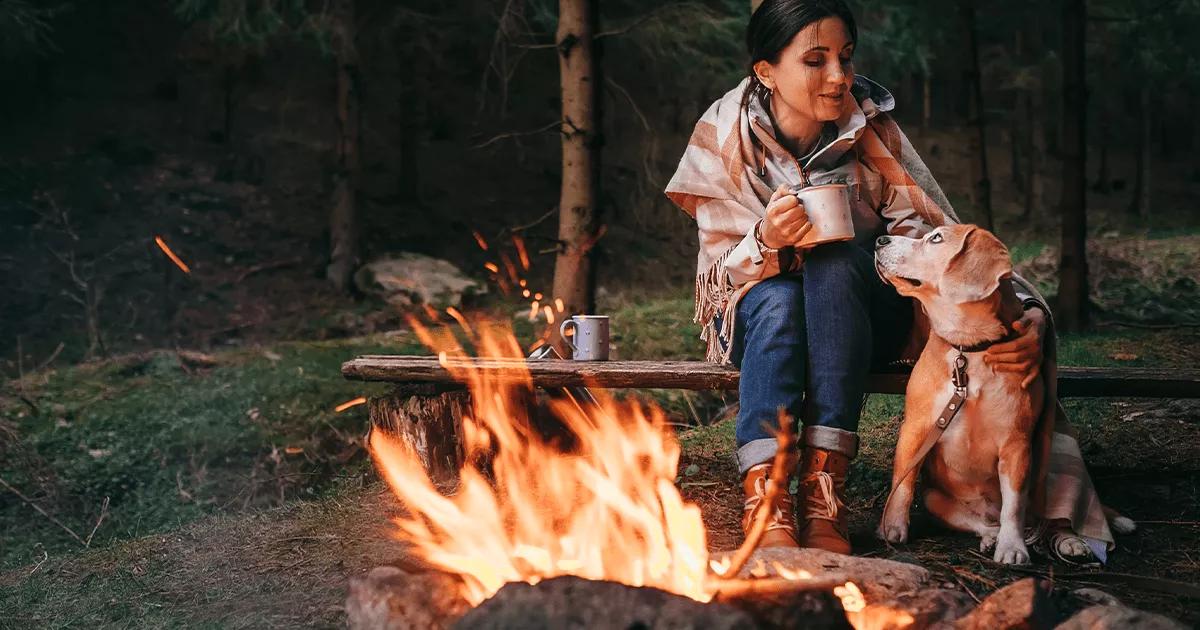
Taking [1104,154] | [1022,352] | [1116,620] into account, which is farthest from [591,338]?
[1104,154]

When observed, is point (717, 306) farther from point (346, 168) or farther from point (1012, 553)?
point (346, 168)


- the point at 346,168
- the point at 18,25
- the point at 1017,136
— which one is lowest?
the point at 346,168

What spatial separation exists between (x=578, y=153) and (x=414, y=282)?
6.56m

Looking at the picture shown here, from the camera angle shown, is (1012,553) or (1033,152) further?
(1033,152)

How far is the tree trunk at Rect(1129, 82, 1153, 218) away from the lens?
817 inches

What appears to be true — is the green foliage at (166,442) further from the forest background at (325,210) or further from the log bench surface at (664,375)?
the log bench surface at (664,375)

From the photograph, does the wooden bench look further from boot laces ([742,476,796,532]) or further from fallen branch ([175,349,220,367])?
fallen branch ([175,349,220,367])

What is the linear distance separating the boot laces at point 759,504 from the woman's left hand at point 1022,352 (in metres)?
0.83

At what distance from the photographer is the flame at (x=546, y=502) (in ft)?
8.24

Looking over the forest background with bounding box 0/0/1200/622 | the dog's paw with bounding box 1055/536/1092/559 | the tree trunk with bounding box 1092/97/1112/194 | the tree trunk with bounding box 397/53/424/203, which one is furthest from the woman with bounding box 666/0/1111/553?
the tree trunk with bounding box 1092/97/1112/194

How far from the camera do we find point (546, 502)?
13.4ft

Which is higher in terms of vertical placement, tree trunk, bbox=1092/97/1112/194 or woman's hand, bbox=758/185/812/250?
tree trunk, bbox=1092/97/1112/194

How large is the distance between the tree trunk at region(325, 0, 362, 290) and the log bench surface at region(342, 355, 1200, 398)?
27.5 feet

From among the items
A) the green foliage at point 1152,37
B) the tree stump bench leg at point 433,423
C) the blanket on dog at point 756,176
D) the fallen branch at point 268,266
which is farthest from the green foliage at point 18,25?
the green foliage at point 1152,37
